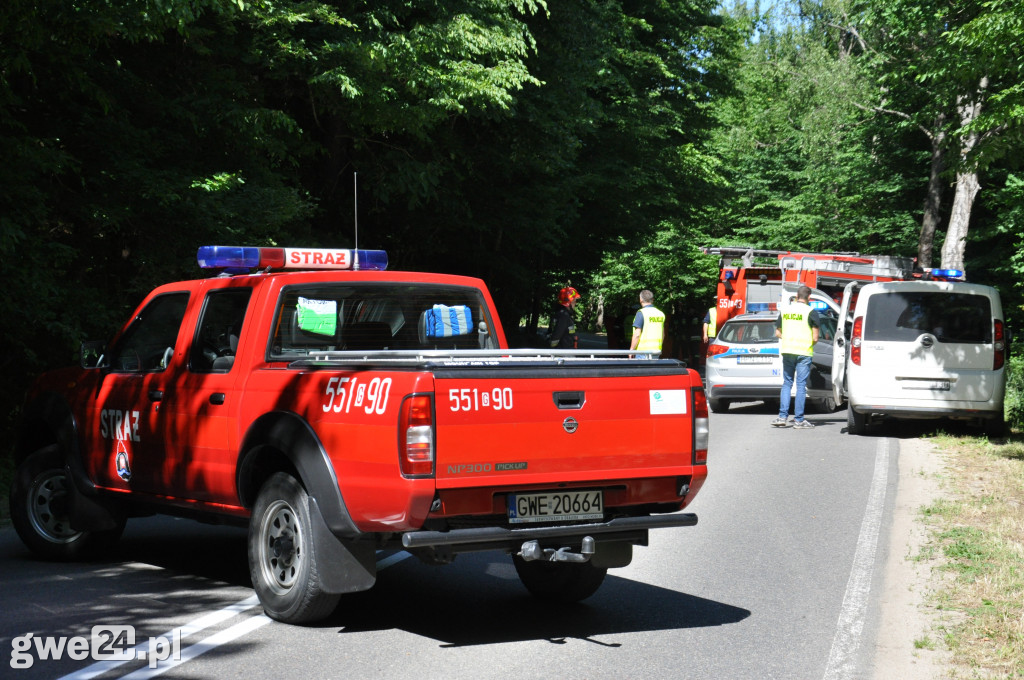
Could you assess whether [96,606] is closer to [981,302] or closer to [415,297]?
[415,297]

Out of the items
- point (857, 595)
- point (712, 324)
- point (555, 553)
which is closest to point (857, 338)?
point (857, 595)

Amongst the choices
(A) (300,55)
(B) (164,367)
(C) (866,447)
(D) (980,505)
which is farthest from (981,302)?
(B) (164,367)

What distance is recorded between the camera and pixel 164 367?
776cm

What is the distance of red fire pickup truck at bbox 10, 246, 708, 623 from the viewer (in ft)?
19.4

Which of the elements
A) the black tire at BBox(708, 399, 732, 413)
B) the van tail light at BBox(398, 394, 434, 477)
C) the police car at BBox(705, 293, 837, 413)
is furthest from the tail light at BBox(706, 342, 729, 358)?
the van tail light at BBox(398, 394, 434, 477)

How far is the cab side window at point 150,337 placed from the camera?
25.9ft

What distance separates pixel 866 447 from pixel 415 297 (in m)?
9.23

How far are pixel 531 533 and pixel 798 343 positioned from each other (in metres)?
12.0

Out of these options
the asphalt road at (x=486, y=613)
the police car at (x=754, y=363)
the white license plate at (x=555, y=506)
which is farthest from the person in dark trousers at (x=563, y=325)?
the white license plate at (x=555, y=506)

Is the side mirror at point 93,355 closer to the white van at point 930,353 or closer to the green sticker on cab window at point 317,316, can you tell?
the green sticker on cab window at point 317,316

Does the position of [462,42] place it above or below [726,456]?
above

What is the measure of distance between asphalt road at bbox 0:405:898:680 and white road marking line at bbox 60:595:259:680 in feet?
0.05

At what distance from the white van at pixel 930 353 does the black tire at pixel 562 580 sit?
983 centimetres

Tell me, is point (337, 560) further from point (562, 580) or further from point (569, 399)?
point (562, 580)
